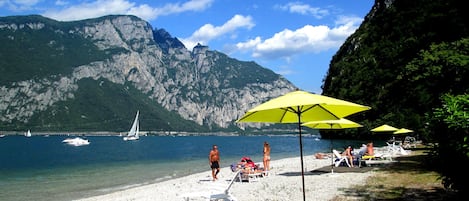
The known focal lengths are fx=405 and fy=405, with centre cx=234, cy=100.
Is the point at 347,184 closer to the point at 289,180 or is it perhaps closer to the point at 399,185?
the point at 399,185

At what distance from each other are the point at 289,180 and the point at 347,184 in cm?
383

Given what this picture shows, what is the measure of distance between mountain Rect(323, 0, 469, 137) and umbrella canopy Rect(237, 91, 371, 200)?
182 cm

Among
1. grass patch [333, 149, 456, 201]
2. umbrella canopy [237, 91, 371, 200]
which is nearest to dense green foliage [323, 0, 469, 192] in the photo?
grass patch [333, 149, 456, 201]

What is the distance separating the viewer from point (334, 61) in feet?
419

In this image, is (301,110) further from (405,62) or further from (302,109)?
(405,62)

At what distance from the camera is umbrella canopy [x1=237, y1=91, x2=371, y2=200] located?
26.7 ft

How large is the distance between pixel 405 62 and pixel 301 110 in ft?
48.0

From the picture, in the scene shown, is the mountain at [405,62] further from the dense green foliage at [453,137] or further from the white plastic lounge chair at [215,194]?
the white plastic lounge chair at [215,194]

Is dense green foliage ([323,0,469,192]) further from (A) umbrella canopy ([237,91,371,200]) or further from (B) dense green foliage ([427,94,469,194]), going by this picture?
(A) umbrella canopy ([237,91,371,200])

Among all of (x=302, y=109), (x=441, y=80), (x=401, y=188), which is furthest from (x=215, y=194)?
(x=441, y=80)

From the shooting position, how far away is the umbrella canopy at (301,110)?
8125 mm

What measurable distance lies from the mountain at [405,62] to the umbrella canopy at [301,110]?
1.82 metres

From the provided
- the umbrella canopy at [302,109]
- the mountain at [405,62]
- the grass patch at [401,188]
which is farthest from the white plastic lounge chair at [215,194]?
the mountain at [405,62]

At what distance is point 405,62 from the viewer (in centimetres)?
2183
